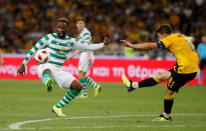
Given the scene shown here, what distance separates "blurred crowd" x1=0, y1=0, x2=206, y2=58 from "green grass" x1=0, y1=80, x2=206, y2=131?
28.2 ft

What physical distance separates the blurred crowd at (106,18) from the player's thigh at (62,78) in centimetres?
1533

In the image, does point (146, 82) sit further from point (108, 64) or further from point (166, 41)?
point (108, 64)

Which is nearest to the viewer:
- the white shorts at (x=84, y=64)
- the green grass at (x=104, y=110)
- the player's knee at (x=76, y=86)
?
the green grass at (x=104, y=110)

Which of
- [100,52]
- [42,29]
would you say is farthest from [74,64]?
[42,29]

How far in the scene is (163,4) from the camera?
2909 centimetres

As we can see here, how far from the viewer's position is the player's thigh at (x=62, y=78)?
35.0ft

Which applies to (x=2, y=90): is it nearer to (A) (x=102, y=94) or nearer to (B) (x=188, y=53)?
(A) (x=102, y=94)

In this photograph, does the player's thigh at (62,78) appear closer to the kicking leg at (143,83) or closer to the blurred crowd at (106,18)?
the kicking leg at (143,83)

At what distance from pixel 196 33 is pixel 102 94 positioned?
10902 millimetres

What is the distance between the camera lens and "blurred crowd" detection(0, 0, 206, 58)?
27.4 metres

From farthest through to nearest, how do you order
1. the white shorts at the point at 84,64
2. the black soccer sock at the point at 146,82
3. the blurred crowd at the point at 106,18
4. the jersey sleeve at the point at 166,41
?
1. the blurred crowd at the point at 106,18
2. the white shorts at the point at 84,64
3. the black soccer sock at the point at 146,82
4. the jersey sleeve at the point at 166,41

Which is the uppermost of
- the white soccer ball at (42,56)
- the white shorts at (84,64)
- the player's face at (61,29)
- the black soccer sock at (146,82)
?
the player's face at (61,29)

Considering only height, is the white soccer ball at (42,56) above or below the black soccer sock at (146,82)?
above

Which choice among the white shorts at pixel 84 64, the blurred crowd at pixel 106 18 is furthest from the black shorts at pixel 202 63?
the white shorts at pixel 84 64
